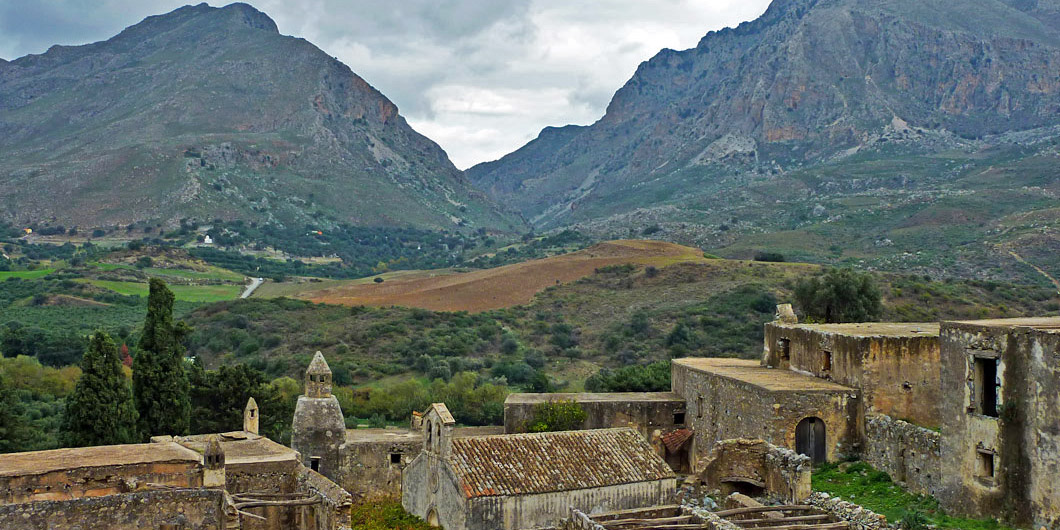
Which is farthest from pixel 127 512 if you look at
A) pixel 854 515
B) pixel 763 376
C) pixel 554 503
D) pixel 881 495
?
pixel 763 376

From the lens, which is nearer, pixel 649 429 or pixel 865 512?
pixel 865 512

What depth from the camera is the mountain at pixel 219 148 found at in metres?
126

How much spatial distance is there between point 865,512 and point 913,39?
513ft

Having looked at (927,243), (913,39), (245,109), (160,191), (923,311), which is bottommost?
(923,311)

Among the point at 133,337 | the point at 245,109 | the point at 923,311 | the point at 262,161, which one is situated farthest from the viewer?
the point at 245,109

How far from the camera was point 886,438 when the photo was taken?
17.6m

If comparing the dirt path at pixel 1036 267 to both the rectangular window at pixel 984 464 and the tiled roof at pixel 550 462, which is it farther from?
the rectangular window at pixel 984 464

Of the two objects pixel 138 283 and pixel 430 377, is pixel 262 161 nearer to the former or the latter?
pixel 138 283

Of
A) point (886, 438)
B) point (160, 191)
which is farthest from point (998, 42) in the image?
point (886, 438)

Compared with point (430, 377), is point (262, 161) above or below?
above

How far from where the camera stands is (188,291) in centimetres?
8019

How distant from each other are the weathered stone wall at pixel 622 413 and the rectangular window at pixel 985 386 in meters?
12.1

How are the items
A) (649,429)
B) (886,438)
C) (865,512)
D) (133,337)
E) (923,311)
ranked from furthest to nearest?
(133,337)
(923,311)
(649,429)
(886,438)
(865,512)

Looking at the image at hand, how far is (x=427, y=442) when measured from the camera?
60.2ft
